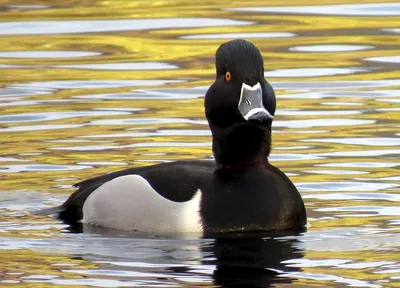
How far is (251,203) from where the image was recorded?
30.6 feet

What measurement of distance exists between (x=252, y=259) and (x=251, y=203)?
66 cm

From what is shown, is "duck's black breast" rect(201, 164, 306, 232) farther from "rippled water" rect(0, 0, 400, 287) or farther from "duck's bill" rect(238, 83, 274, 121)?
"duck's bill" rect(238, 83, 274, 121)

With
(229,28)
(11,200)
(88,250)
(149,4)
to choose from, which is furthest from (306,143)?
(149,4)

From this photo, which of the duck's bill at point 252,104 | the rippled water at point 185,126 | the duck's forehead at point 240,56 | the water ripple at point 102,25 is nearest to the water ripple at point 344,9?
the rippled water at point 185,126

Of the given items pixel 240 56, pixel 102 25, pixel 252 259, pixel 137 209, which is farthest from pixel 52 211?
pixel 102 25

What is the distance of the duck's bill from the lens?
29.9 feet

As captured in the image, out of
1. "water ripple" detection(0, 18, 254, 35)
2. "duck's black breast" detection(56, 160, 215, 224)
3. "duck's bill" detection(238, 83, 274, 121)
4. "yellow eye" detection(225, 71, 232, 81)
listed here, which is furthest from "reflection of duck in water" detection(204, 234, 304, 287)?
→ "water ripple" detection(0, 18, 254, 35)

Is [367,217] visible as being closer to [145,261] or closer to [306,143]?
[145,261]

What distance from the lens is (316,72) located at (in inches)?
637

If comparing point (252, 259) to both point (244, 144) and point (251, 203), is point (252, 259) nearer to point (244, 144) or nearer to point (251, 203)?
point (251, 203)

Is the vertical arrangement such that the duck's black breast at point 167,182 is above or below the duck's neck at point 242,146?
below

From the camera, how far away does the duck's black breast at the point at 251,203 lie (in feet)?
30.4

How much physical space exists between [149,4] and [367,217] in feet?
39.7

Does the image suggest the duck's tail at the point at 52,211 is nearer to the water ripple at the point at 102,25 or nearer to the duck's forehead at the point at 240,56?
the duck's forehead at the point at 240,56
